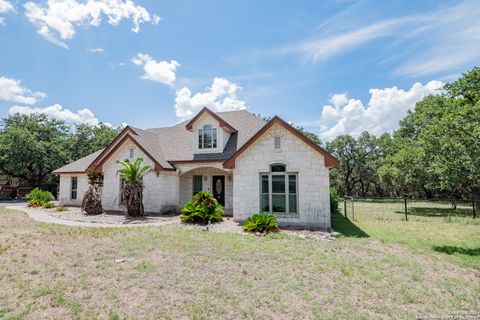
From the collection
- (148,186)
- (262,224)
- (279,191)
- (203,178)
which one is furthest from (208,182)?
(262,224)

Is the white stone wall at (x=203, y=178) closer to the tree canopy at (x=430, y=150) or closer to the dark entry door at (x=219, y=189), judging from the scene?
the dark entry door at (x=219, y=189)

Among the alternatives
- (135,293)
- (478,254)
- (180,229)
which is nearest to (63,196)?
(180,229)

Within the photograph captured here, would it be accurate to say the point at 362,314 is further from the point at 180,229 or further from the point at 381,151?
the point at 381,151

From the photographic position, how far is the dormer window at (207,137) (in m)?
17.3

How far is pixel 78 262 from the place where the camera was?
682 cm

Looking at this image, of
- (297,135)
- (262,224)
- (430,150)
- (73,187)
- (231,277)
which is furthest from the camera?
(73,187)

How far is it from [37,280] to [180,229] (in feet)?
18.9

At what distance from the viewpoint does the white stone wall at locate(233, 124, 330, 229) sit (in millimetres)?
11664

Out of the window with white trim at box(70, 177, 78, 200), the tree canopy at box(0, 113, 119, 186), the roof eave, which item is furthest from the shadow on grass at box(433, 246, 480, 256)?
the tree canopy at box(0, 113, 119, 186)

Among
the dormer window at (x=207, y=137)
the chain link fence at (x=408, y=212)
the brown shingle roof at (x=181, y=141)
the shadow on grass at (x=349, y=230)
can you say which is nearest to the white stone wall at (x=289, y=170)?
the shadow on grass at (x=349, y=230)

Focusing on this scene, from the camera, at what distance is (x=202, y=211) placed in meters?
12.6

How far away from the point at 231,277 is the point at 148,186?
39.7 feet

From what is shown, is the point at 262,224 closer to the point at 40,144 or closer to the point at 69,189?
the point at 69,189

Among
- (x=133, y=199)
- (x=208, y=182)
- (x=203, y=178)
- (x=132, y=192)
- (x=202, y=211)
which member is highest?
(x=203, y=178)
